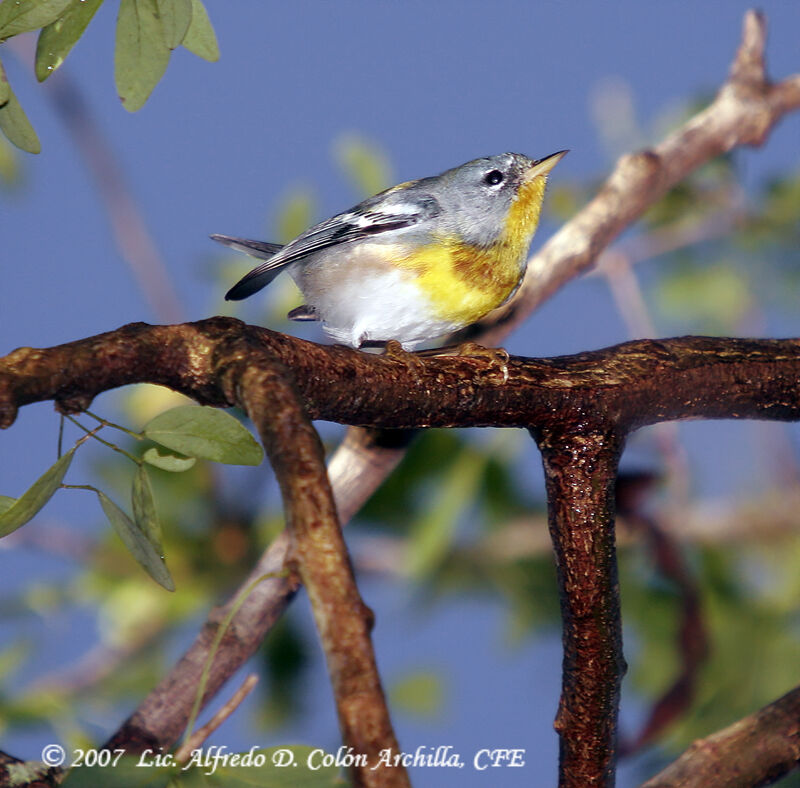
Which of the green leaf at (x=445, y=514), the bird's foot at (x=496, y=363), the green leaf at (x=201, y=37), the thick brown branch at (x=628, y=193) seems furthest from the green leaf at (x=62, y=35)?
the green leaf at (x=445, y=514)

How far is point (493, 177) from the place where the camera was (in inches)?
71.1

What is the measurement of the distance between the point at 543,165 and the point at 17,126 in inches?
42.9

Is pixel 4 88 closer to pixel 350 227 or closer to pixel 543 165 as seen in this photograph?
pixel 350 227

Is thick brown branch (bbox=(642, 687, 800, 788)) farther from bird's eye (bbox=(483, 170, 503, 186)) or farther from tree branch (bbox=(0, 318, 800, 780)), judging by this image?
bird's eye (bbox=(483, 170, 503, 186))

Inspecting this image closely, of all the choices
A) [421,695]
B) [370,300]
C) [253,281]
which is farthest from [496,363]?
[421,695]

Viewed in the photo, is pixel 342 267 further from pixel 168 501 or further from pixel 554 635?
pixel 554 635

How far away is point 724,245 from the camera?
2.68 meters

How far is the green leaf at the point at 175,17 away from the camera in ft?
2.81

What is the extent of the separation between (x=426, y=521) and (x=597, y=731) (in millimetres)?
863

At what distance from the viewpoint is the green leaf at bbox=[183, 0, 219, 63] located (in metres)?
0.94

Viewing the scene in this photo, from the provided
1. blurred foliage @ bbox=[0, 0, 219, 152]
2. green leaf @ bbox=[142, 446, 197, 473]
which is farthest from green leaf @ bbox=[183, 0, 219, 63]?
green leaf @ bbox=[142, 446, 197, 473]

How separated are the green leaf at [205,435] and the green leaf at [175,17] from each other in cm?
35

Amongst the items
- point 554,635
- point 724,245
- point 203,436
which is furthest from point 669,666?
point 203,436

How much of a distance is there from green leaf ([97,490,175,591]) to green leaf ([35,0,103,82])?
418 millimetres
